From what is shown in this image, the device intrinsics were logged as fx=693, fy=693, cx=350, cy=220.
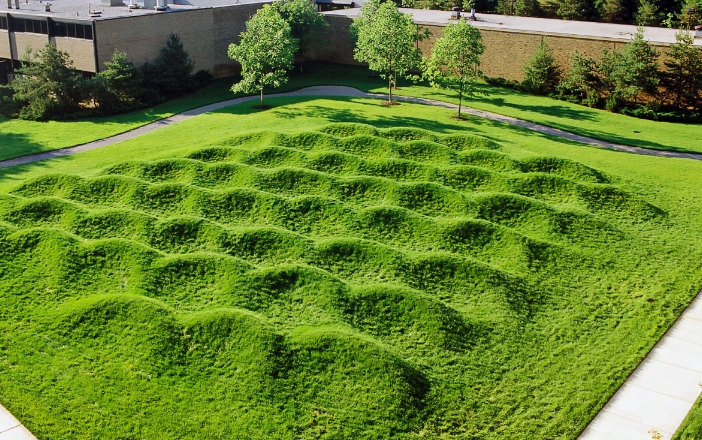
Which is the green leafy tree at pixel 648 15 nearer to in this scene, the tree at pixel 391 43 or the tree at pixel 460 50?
the tree at pixel 391 43

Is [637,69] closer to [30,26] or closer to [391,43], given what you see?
[391,43]

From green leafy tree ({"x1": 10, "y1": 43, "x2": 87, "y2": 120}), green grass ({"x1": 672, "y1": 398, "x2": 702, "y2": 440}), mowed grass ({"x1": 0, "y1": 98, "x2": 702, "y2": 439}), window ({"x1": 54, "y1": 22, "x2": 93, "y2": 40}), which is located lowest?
green grass ({"x1": 672, "y1": 398, "x2": 702, "y2": 440})

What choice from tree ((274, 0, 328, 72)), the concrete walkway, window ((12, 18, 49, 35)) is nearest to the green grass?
the concrete walkway

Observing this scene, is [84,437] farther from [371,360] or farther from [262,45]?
[262,45]

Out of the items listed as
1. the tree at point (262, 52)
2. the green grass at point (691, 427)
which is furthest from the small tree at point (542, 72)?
the green grass at point (691, 427)

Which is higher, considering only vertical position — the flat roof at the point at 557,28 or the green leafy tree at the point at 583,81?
the flat roof at the point at 557,28

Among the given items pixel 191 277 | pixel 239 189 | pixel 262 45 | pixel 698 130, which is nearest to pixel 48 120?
pixel 262 45

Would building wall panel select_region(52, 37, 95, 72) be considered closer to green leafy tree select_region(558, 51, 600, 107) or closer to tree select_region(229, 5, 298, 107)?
tree select_region(229, 5, 298, 107)
